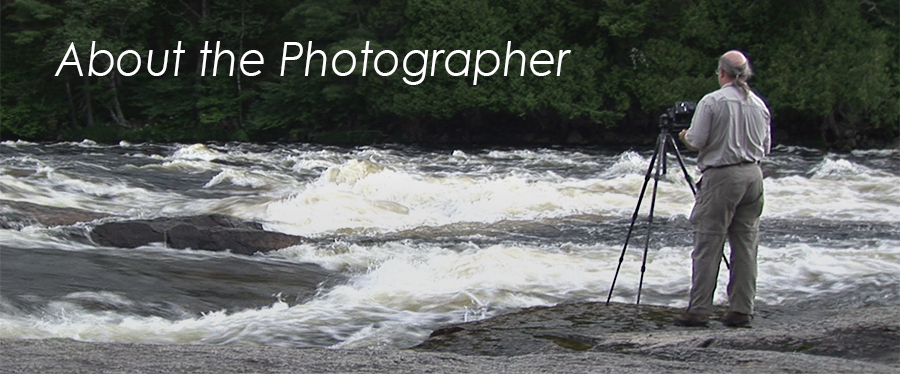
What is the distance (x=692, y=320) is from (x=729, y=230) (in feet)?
2.11

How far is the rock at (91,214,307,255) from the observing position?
33.2ft

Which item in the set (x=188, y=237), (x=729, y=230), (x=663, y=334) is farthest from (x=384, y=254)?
(x=663, y=334)

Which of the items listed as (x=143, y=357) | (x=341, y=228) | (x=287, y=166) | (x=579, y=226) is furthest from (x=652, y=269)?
(x=287, y=166)

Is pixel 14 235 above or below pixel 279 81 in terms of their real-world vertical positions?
below

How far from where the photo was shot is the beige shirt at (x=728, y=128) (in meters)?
6.17

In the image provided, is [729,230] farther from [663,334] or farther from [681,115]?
[663,334]

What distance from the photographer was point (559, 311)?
6637mm

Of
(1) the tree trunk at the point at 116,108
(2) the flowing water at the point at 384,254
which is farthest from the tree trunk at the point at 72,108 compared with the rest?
(2) the flowing water at the point at 384,254

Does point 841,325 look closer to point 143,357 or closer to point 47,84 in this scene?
point 143,357

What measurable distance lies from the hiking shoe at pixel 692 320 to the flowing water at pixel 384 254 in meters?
1.77

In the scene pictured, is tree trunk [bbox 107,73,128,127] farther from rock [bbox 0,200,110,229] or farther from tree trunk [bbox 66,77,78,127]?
rock [bbox 0,200,110,229]

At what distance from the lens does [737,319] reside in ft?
20.4

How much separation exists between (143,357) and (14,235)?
607cm

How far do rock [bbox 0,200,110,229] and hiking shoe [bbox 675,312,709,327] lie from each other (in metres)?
7.18
